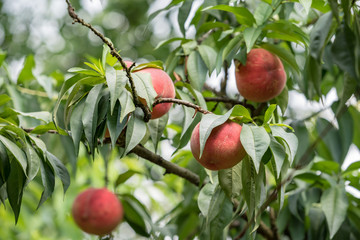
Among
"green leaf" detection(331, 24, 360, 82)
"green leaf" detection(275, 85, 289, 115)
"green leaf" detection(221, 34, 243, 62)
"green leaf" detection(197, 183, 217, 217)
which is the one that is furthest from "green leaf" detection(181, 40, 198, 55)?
"green leaf" detection(331, 24, 360, 82)

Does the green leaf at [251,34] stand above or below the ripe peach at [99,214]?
above

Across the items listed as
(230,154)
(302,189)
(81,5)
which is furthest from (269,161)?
(81,5)

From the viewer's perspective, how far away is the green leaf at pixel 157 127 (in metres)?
1.14

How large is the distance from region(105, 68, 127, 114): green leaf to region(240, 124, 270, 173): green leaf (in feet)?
0.71

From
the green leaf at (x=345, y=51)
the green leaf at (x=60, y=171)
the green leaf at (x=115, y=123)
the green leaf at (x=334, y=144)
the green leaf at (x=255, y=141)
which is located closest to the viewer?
the green leaf at (x=345, y=51)

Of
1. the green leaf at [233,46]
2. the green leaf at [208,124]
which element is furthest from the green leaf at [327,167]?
the green leaf at [208,124]

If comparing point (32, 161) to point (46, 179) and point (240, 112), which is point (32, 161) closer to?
point (46, 179)

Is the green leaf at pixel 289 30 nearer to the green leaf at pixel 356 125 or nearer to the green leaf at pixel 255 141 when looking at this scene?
the green leaf at pixel 356 125

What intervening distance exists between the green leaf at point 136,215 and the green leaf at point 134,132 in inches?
17.8

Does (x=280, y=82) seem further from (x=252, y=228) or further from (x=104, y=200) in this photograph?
(x=104, y=200)

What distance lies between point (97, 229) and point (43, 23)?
2613 millimetres

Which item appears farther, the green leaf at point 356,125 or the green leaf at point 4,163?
the green leaf at point 356,125

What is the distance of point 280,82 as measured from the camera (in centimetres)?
125

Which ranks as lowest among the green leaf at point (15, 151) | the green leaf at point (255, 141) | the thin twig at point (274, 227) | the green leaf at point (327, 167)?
the thin twig at point (274, 227)
